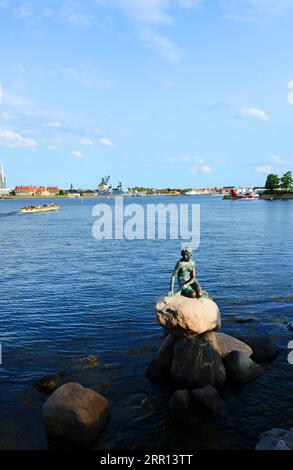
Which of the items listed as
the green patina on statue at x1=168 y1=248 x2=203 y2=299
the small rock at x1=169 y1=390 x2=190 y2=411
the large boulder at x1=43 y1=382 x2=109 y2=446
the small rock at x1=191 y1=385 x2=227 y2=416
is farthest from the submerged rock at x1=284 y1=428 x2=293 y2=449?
the green patina on statue at x1=168 y1=248 x2=203 y2=299

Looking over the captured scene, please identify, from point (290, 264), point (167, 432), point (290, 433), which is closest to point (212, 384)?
point (167, 432)

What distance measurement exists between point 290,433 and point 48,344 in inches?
581

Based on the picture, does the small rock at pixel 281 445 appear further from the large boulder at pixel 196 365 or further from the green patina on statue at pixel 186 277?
the green patina on statue at pixel 186 277


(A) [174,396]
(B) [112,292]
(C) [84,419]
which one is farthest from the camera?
(B) [112,292]

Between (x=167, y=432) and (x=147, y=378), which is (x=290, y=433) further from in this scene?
(x=147, y=378)

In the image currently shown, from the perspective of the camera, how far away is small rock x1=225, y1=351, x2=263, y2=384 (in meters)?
18.6

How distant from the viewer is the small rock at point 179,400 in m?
16.3

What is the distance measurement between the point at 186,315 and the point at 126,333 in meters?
7.95

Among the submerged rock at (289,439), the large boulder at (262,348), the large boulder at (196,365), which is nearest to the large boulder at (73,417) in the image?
the large boulder at (196,365)

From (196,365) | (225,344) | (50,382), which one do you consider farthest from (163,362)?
(50,382)

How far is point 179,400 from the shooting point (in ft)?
53.8

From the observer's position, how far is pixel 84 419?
14.6 m

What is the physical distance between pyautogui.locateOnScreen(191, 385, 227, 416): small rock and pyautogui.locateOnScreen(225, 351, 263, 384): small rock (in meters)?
1.94

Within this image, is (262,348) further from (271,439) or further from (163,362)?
(271,439)
